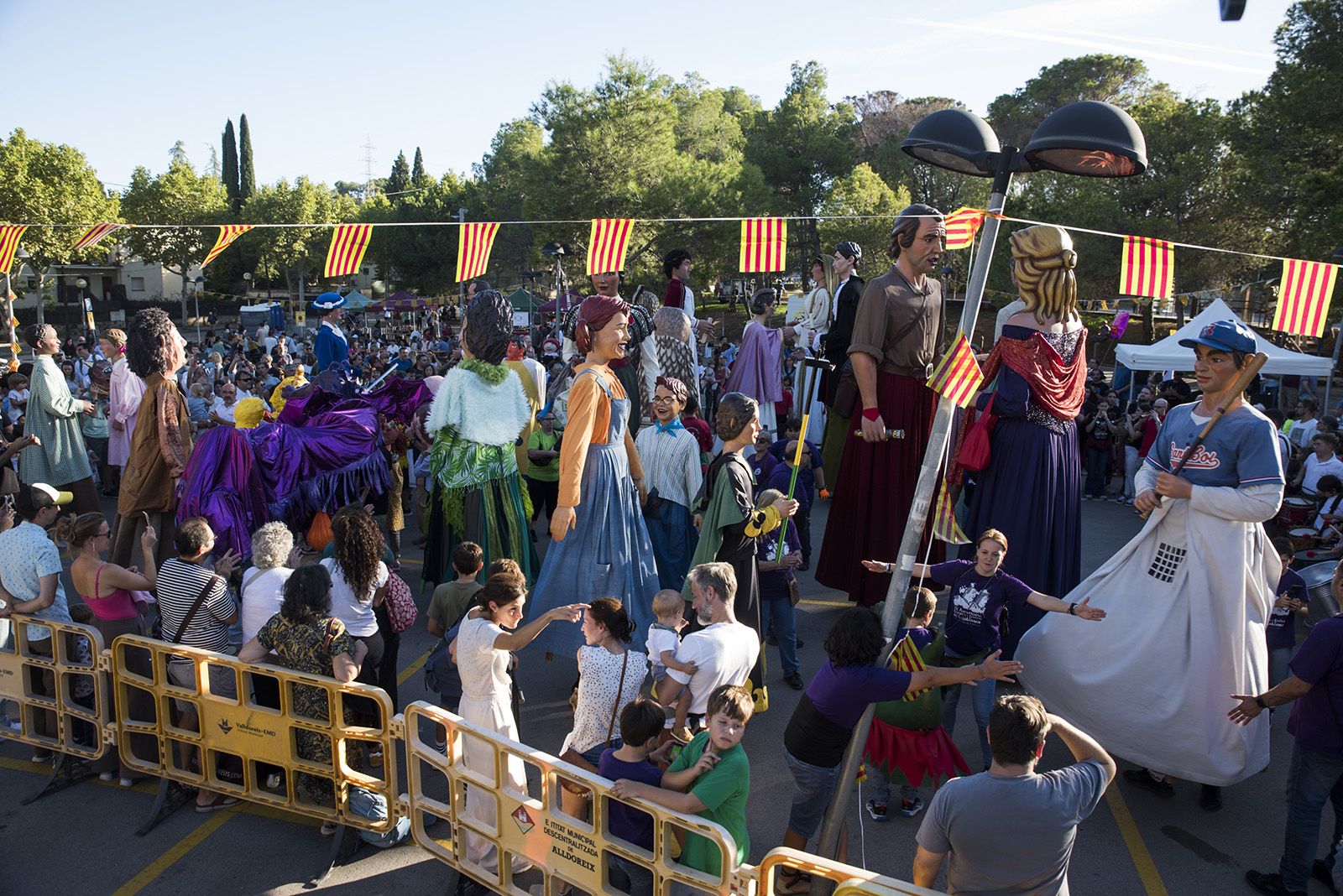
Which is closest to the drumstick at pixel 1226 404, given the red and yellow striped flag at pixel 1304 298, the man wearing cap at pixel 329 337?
the red and yellow striped flag at pixel 1304 298

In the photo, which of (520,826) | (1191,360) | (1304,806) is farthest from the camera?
(1191,360)

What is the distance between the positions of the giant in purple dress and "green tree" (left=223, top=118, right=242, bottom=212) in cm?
7107

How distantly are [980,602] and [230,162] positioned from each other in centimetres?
7443

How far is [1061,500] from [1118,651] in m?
1.03

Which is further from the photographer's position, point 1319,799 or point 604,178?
point 604,178

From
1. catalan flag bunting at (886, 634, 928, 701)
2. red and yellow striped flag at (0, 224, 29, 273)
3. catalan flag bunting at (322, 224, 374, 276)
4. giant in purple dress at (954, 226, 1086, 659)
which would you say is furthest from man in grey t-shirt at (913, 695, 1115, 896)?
red and yellow striped flag at (0, 224, 29, 273)

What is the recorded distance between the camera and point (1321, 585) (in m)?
5.69

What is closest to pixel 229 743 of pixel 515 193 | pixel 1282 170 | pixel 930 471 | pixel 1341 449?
pixel 930 471

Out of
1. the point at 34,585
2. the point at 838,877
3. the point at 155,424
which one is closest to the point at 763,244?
the point at 155,424

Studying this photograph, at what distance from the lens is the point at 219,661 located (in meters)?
4.39

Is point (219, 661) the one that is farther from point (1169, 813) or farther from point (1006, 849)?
point (1169, 813)

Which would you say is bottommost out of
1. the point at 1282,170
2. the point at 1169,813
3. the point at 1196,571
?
the point at 1169,813

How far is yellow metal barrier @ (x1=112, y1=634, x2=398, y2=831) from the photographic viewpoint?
13.8ft

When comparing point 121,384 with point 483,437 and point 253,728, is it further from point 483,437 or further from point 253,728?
point 253,728
